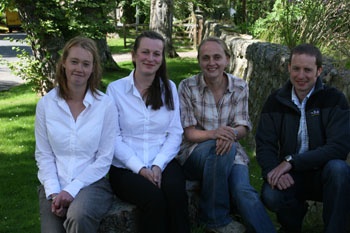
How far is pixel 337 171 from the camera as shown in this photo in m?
3.15

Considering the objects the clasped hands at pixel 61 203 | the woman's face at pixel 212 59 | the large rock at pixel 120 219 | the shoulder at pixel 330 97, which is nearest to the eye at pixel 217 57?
the woman's face at pixel 212 59

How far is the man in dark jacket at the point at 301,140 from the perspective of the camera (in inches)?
129

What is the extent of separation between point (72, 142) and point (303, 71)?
165 centimetres

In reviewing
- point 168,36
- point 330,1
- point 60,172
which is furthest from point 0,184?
point 168,36

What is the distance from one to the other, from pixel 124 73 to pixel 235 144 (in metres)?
8.86

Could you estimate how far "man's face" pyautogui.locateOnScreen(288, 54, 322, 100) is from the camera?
3.35 m

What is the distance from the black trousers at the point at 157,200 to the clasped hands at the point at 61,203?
395mm

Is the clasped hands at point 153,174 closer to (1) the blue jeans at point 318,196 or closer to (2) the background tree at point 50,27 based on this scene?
(1) the blue jeans at point 318,196

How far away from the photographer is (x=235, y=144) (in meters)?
3.54

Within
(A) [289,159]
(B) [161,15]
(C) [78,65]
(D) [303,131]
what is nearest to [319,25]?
(D) [303,131]

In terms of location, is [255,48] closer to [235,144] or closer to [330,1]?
[330,1]

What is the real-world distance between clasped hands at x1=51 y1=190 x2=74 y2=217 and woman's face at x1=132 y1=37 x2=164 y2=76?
3.37 feet

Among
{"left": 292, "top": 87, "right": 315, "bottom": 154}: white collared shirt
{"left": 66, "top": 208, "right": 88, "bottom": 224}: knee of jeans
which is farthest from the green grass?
{"left": 292, "top": 87, "right": 315, "bottom": 154}: white collared shirt

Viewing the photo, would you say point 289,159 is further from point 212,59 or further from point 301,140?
point 212,59
